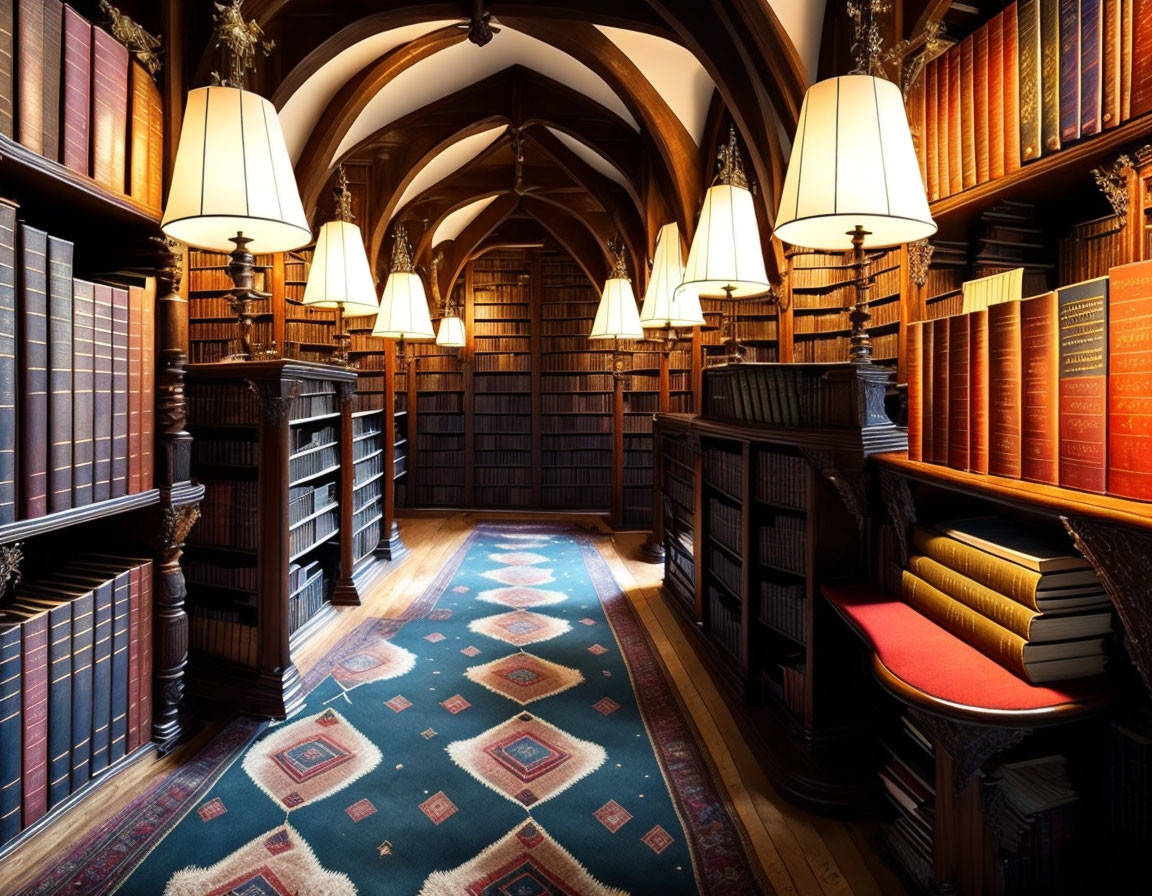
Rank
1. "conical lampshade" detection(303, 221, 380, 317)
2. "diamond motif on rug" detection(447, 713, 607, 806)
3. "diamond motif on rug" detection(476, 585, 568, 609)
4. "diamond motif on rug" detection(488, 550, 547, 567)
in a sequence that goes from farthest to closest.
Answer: "diamond motif on rug" detection(488, 550, 547, 567) → "diamond motif on rug" detection(476, 585, 568, 609) → "conical lampshade" detection(303, 221, 380, 317) → "diamond motif on rug" detection(447, 713, 607, 806)

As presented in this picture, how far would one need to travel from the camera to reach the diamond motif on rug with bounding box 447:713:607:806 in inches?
83.7

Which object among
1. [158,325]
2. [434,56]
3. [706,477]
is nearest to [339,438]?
[158,325]

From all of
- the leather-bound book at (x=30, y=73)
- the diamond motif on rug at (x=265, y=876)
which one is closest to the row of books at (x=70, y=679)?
the diamond motif on rug at (x=265, y=876)

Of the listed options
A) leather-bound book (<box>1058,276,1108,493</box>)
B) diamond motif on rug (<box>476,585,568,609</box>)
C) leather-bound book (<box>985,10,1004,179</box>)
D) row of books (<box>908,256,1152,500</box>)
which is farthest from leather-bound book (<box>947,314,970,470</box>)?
diamond motif on rug (<box>476,585,568,609</box>)

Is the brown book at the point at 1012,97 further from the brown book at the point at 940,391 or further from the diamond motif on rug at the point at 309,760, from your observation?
the diamond motif on rug at the point at 309,760

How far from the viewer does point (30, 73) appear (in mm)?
1637

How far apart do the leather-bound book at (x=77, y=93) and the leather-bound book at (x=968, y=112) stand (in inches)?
95.2

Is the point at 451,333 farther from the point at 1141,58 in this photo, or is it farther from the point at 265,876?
the point at 1141,58

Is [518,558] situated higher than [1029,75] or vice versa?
[1029,75]

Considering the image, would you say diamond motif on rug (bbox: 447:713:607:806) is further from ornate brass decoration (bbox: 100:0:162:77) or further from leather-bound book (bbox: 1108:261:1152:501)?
ornate brass decoration (bbox: 100:0:162:77)

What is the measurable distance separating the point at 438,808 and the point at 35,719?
113 cm

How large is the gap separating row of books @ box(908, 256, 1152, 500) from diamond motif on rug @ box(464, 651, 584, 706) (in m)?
2.03

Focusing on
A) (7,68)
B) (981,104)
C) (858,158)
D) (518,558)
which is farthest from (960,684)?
(518,558)

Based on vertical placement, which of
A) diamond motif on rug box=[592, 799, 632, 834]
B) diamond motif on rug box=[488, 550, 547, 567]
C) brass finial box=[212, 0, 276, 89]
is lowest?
diamond motif on rug box=[592, 799, 632, 834]
